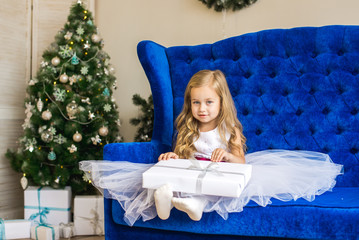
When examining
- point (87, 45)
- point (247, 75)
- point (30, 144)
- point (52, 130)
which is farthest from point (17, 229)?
point (247, 75)

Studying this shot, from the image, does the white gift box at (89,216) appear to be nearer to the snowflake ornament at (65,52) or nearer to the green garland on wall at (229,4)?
the snowflake ornament at (65,52)

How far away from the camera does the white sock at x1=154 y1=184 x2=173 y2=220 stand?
1411mm

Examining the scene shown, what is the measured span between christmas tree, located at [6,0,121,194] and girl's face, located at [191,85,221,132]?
1.13m

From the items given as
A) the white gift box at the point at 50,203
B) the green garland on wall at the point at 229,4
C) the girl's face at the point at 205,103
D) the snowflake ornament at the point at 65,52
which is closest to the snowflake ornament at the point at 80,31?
the snowflake ornament at the point at 65,52

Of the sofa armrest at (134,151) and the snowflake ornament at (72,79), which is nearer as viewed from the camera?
the sofa armrest at (134,151)

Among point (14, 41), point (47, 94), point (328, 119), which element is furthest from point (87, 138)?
point (328, 119)

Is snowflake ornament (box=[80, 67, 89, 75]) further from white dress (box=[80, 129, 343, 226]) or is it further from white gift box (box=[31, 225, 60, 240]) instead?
white dress (box=[80, 129, 343, 226])

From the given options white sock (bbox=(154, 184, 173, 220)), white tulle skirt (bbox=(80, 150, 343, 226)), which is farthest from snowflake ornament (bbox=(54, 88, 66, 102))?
white sock (bbox=(154, 184, 173, 220))

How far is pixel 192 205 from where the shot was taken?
138 cm

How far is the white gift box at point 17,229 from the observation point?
264cm

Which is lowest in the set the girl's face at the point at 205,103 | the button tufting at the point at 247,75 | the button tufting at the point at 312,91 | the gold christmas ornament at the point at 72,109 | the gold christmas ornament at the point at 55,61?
the gold christmas ornament at the point at 72,109

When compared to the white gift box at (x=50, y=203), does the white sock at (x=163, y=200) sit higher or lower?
higher

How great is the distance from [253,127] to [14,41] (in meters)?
2.38

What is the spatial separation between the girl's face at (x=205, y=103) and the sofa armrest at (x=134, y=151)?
0.97 feet
